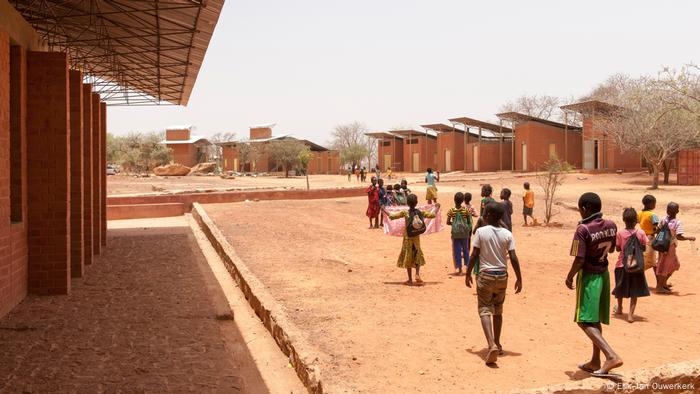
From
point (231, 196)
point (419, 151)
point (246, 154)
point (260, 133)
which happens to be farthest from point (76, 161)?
point (260, 133)

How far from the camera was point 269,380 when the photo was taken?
575 centimetres

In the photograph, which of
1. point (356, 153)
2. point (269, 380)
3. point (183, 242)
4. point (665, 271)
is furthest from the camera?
point (356, 153)

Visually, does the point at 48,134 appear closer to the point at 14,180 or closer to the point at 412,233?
the point at 14,180

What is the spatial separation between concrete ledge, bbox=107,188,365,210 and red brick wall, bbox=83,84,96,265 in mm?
12585

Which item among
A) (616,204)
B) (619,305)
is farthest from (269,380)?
(616,204)

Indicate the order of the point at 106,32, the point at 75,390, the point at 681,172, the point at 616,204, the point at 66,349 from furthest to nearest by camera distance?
1. the point at 681,172
2. the point at 616,204
3. the point at 106,32
4. the point at 66,349
5. the point at 75,390

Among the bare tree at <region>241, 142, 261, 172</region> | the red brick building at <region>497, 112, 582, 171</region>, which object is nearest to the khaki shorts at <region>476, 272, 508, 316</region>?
the red brick building at <region>497, 112, 582, 171</region>

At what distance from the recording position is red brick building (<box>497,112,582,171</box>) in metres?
46.7

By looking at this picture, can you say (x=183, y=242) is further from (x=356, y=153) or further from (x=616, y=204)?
(x=356, y=153)

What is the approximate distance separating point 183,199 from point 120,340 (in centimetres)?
2060

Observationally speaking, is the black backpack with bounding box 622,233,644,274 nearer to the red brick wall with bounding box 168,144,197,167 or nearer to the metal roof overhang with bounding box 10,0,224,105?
the metal roof overhang with bounding box 10,0,224,105

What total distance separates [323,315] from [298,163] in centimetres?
5837

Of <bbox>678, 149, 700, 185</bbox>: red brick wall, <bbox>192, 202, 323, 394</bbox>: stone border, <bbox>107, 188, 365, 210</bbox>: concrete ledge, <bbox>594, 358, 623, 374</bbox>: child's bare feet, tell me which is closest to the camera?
<bbox>594, 358, 623, 374</bbox>: child's bare feet

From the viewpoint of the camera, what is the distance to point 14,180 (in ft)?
28.3
